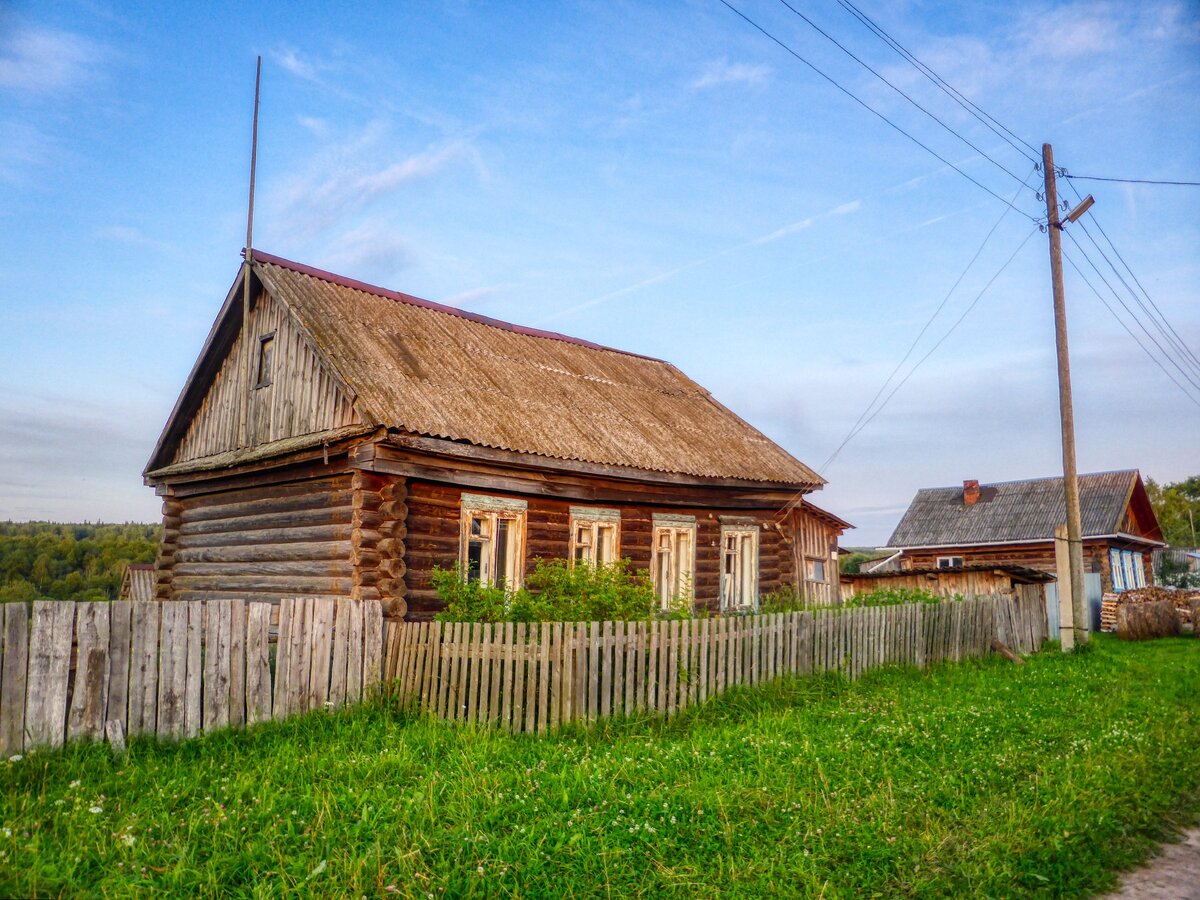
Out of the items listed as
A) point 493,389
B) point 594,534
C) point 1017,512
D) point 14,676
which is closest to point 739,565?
point 594,534

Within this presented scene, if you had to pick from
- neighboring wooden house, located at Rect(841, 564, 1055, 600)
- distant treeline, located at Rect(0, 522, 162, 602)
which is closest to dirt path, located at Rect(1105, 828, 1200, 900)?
neighboring wooden house, located at Rect(841, 564, 1055, 600)

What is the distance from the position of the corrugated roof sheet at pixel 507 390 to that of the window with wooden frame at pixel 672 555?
116 cm

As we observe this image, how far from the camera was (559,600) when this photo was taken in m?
9.97

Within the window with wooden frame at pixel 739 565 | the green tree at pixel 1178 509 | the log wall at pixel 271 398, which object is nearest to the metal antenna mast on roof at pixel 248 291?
the log wall at pixel 271 398

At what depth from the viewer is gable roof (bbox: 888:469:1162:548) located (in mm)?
31031

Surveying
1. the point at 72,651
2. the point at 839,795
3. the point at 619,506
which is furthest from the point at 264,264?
the point at 839,795

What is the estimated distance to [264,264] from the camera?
14.3 m

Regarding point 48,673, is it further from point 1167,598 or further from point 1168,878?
point 1167,598

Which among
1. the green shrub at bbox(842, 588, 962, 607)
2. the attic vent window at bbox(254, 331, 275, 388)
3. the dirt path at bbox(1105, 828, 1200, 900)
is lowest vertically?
the dirt path at bbox(1105, 828, 1200, 900)

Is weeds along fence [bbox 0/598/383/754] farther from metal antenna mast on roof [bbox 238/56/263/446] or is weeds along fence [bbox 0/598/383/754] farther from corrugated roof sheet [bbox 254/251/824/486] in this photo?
metal antenna mast on roof [bbox 238/56/263/446]

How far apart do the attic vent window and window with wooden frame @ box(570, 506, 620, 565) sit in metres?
5.65

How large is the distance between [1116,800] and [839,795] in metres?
2.05

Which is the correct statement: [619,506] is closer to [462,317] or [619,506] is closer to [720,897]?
[462,317]

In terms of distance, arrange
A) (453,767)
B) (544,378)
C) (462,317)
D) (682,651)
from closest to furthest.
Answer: (453,767)
(682,651)
(544,378)
(462,317)
